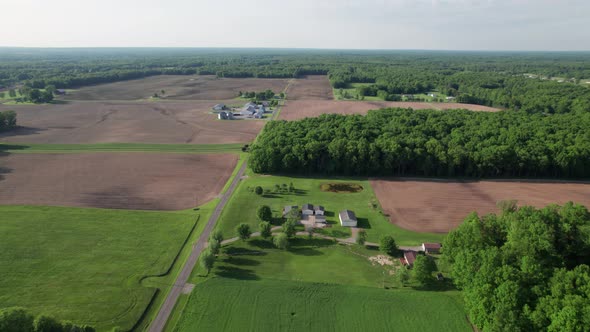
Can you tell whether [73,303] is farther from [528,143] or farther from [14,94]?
[14,94]

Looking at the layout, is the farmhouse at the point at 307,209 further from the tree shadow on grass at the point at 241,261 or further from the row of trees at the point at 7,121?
the row of trees at the point at 7,121

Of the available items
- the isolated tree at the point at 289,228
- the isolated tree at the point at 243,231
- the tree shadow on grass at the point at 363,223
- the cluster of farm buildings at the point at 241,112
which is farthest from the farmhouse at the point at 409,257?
the cluster of farm buildings at the point at 241,112

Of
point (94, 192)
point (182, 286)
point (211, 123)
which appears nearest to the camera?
point (182, 286)

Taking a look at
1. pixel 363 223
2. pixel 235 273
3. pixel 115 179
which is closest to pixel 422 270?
pixel 363 223

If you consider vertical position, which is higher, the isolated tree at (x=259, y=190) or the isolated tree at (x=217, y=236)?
the isolated tree at (x=259, y=190)

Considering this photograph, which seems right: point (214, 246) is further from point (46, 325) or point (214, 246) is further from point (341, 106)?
point (341, 106)

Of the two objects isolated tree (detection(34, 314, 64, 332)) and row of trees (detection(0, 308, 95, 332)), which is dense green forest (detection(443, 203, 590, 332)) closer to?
row of trees (detection(0, 308, 95, 332))

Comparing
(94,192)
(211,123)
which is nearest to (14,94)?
(211,123)
